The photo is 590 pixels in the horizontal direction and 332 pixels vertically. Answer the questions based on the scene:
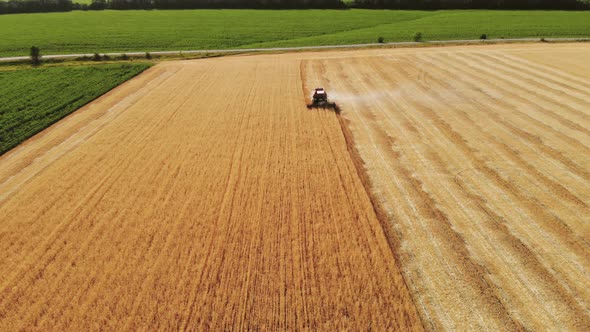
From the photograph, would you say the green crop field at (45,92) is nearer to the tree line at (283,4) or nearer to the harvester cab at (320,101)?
the harvester cab at (320,101)

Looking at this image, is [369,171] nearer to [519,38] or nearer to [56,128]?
[56,128]

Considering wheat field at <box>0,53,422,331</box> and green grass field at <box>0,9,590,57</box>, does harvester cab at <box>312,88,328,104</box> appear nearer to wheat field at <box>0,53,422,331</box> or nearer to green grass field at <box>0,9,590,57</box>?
wheat field at <box>0,53,422,331</box>

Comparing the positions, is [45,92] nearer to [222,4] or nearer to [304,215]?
[304,215]

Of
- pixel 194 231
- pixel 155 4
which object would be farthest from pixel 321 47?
pixel 155 4

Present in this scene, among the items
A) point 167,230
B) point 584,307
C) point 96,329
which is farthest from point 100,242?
point 584,307

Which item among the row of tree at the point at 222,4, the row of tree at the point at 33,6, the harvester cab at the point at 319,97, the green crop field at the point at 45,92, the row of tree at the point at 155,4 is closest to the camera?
the green crop field at the point at 45,92

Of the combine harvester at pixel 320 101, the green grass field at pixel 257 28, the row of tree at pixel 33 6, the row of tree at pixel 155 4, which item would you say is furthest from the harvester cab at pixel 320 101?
the row of tree at pixel 33 6

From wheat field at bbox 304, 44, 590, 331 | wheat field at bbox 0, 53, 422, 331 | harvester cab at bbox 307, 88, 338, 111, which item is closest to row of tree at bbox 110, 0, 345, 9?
wheat field at bbox 304, 44, 590, 331
